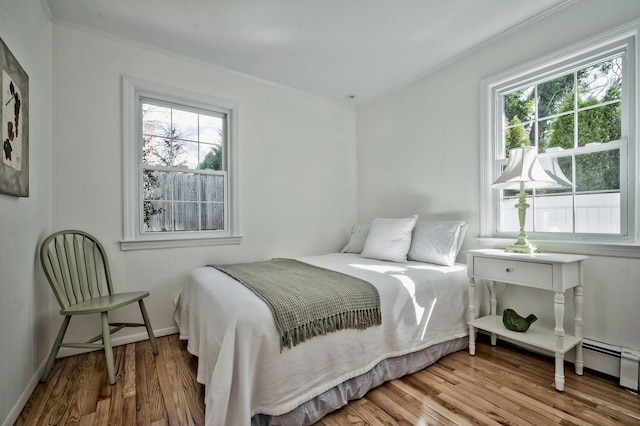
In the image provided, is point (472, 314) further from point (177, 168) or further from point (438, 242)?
point (177, 168)

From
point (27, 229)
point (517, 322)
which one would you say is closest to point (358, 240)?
point (517, 322)

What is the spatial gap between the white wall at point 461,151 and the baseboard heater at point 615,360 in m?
0.06

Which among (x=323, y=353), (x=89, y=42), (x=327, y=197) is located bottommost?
(x=323, y=353)

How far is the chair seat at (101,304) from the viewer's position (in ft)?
6.20

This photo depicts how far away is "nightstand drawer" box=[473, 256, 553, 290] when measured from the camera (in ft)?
6.08

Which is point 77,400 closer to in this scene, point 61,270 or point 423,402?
point 61,270

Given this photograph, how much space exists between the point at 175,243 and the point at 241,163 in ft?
3.30

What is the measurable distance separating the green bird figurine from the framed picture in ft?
9.82

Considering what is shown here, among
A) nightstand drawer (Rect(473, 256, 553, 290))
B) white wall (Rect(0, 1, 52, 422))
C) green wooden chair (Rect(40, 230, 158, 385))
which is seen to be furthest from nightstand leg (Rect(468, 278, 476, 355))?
white wall (Rect(0, 1, 52, 422))

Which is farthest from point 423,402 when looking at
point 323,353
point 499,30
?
point 499,30

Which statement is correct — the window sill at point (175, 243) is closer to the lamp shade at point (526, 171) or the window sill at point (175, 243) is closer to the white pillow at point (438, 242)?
the white pillow at point (438, 242)

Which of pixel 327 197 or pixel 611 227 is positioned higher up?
pixel 327 197

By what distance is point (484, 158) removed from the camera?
2.61 meters

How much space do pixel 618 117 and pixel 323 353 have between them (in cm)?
238
